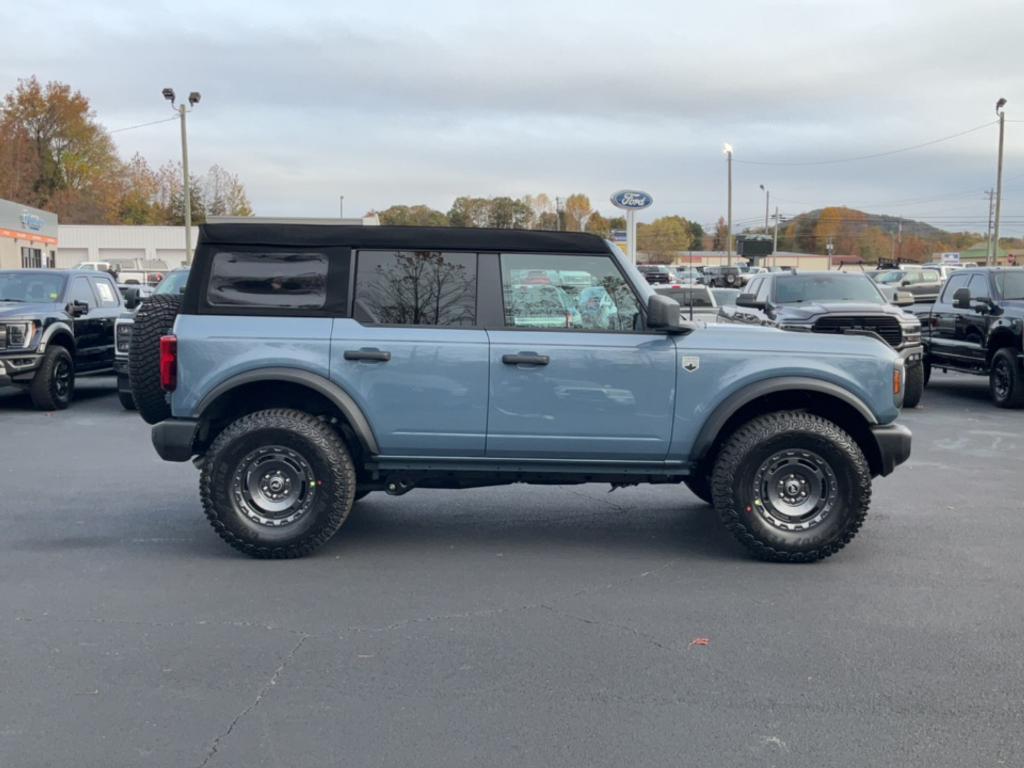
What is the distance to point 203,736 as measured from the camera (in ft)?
12.8

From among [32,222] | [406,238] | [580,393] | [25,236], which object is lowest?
[580,393]

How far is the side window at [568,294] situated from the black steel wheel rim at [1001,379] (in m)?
9.39

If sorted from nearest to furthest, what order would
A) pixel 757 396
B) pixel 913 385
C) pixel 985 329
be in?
pixel 757 396
pixel 913 385
pixel 985 329

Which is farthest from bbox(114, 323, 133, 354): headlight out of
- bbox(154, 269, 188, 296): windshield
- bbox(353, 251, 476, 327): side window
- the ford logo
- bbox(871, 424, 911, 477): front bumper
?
the ford logo

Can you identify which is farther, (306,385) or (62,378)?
(62,378)

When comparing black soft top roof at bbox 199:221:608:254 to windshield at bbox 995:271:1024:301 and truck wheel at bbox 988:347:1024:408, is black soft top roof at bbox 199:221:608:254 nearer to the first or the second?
truck wheel at bbox 988:347:1024:408

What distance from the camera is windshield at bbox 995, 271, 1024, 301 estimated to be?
46.6 feet

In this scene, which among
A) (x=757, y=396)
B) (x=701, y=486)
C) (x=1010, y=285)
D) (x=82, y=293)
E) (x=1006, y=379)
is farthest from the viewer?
(x=82, y=293)

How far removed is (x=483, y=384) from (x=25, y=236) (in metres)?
50.9

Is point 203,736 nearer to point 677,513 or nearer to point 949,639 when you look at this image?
point 949,639

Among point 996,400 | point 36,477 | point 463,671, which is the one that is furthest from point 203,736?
point 996,400

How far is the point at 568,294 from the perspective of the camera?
6.43 meters

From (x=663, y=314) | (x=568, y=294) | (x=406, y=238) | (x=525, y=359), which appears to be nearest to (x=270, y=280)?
(x=406, y=238)

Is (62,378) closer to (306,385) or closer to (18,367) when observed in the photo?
(18,367)
